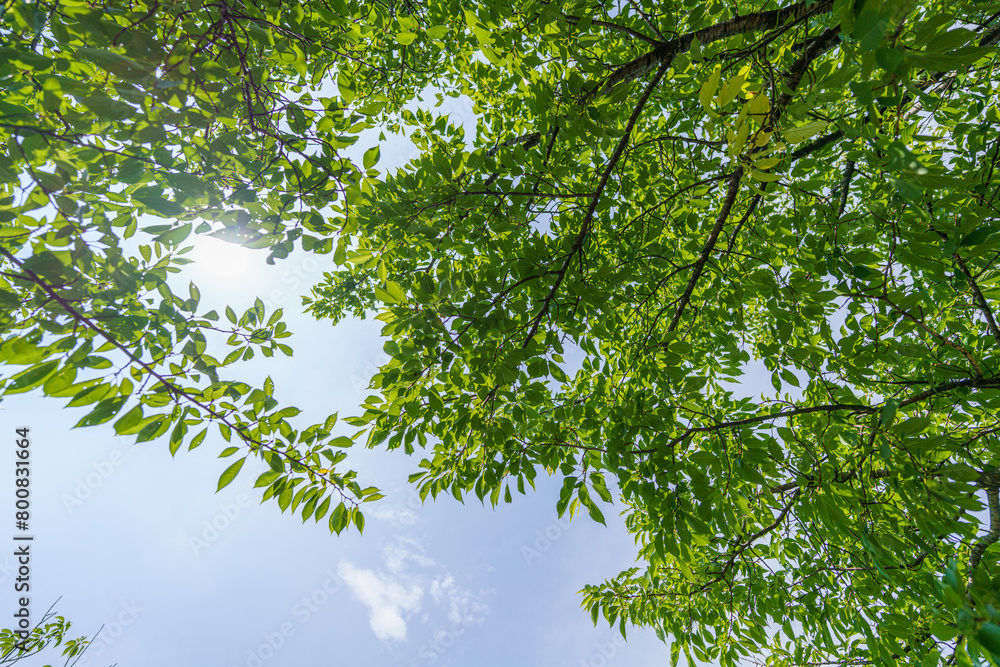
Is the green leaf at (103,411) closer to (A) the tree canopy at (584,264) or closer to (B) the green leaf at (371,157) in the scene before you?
(A) the tree canopy at (584,264)

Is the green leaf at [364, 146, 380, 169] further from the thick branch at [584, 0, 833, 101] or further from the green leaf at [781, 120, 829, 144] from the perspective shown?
the green leaf at [781, 120, 829, 144]

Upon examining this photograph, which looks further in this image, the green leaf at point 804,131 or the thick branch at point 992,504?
the thick branch at point 992,504

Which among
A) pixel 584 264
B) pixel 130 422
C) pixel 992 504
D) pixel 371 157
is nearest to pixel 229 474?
pixel 130 422

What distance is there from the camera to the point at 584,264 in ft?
8.78

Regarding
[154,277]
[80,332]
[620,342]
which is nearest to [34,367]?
[80,332]

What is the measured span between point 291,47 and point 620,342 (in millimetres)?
3140

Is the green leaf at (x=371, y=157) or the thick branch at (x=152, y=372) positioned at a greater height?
the green leaf at (x=371, y=157)

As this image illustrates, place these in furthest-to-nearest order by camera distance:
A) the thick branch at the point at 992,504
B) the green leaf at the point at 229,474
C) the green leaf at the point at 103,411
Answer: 1. the thick branch at the point at 992,504
2. the green leaf at the point at 229,474
3. the green leaf at the point at 103,411

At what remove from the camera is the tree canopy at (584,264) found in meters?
1.41

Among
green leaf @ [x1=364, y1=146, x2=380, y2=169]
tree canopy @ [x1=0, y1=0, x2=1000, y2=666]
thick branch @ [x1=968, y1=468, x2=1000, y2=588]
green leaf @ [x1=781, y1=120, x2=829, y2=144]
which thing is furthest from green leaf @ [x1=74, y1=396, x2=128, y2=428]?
thick branch @ [x1=968, y1=468, x2=1000, y2=588]

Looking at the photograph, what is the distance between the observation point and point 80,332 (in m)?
1.53

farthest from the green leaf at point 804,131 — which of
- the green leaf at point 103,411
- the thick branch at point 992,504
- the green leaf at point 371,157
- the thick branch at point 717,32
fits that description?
the thick branch at point 992,504

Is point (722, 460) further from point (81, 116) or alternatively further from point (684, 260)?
point (81, 116)

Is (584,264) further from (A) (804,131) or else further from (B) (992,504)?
(B) (992,504)
